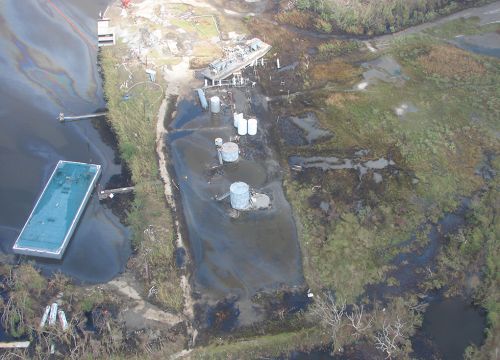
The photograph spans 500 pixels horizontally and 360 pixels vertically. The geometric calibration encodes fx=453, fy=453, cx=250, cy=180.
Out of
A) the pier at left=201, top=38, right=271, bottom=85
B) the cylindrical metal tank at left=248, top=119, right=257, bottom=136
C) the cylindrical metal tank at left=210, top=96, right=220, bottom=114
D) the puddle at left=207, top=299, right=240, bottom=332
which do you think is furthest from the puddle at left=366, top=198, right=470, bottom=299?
the pier at left=201, top=38, right=271, bottom=85

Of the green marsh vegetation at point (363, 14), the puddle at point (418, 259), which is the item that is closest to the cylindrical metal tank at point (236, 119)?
the puddle at point (418, 259)

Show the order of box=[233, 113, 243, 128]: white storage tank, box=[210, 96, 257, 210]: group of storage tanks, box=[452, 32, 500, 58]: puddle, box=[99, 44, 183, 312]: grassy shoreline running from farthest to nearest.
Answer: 1. box=[452, 32, 500, 58]: puddle
2. box=[233, 113, 243, 128]: white storage tank
3. box=[210, 96, 257, 210]: group of storage tanks
4. box=[99, 44, 183, 312]: grassy shoreline

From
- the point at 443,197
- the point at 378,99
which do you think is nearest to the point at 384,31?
the point at 378,99

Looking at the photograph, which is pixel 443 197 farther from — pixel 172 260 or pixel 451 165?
pixel 172 260

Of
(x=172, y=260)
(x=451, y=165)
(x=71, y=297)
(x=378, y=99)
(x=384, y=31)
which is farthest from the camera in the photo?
(x=384, y=31)

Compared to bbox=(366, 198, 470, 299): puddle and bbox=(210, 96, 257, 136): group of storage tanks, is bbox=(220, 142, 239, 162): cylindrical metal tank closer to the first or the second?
bbox=(210, 96, 257, 136): group of storage tanks
